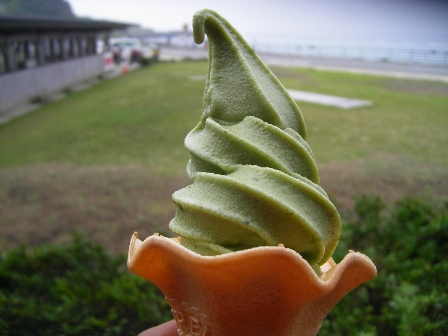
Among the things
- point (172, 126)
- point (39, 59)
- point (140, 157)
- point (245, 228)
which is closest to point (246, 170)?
point (245, 228)

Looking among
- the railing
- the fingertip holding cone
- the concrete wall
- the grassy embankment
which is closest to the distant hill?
the concrete wall

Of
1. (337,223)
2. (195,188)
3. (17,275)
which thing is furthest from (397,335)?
(17,275)

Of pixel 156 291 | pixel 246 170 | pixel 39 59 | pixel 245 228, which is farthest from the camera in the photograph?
pixel 39 59

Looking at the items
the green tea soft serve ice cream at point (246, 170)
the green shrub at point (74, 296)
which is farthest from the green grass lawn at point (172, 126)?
the green tea soft serve ice cream at point (246, 170)

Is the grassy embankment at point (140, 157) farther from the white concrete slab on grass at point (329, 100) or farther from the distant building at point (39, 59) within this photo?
the distant building at point (39, 59)

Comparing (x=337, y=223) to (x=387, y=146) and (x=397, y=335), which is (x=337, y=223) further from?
(x=387, y=146)

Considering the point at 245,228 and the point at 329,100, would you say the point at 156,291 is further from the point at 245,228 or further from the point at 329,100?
the point at 329,100

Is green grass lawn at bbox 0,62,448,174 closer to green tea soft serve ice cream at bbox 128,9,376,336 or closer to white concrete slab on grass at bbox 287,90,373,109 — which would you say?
white concrete slab on grass at bbox 287,90,373,109

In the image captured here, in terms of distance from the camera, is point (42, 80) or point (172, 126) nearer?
point (172, 126)
